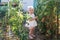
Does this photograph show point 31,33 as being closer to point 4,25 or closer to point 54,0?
point 4,25

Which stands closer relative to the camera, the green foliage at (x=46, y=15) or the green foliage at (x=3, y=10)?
the green foliage at (x=3, y=10)

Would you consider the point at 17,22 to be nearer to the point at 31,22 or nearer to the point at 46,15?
the point at 31,22

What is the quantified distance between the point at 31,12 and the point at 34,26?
21 centimetres

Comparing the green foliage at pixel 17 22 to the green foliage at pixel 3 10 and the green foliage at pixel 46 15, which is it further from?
the green foliage at pixel 46 15

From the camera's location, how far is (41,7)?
286cm

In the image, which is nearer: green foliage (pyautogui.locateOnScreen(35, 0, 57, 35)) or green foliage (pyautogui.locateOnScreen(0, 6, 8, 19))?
green foliage (pyautogui.locateOnScreen(0, 6, 8, 19))

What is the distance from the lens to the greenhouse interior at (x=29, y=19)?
2781 millimetres

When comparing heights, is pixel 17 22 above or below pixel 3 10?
below

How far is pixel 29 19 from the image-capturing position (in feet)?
9.24

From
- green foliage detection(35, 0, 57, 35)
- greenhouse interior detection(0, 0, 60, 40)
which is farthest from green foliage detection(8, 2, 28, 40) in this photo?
green foliage detection(35, 0, 57, 35)

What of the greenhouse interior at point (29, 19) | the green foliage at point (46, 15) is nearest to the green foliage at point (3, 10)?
the greenhouse interior at point (29, 19)

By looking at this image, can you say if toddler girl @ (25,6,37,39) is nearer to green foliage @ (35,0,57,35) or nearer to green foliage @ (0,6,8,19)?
green foliage @ (35,0,57,35)

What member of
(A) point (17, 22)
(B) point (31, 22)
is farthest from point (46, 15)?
(A) point (17, 22)

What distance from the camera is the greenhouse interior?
2.78m
